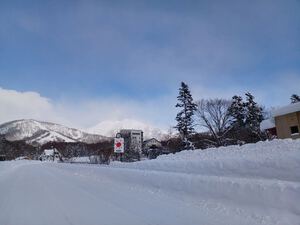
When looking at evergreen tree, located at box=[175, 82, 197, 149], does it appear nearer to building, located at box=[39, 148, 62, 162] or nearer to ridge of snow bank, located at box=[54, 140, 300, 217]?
ridge of snow bank, located at box=[54, 140, 300, 217]

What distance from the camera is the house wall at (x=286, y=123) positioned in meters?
26.5

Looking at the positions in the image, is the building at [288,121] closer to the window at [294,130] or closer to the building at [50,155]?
the window at [294,130]

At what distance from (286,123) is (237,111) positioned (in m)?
27.0

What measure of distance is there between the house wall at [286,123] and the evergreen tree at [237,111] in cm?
1940

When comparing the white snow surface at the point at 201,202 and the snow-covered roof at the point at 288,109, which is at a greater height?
the snow-covered roof at the point at 288,109

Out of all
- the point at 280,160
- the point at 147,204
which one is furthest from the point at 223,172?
the point at 147,204

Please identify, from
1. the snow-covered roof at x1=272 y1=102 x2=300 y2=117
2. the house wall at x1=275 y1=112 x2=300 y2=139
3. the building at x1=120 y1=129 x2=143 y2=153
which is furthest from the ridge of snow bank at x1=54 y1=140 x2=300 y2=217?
the building at x1=120 y1=129 x2=143 y2=153

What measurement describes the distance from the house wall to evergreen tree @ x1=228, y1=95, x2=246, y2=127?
19.4 metres

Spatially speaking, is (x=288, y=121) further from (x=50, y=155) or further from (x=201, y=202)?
(x=50, y=155)

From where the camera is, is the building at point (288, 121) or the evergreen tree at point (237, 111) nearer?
the building at point (288, 121)

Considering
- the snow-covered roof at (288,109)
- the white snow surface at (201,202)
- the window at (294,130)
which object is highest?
the snow-covered roof at (288,109)

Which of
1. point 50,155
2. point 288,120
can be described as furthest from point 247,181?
point 50,155

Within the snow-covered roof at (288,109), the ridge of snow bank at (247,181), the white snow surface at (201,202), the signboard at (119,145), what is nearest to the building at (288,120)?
the snow-covered roof at (288,109)

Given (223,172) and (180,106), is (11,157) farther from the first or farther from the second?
(223,172)
